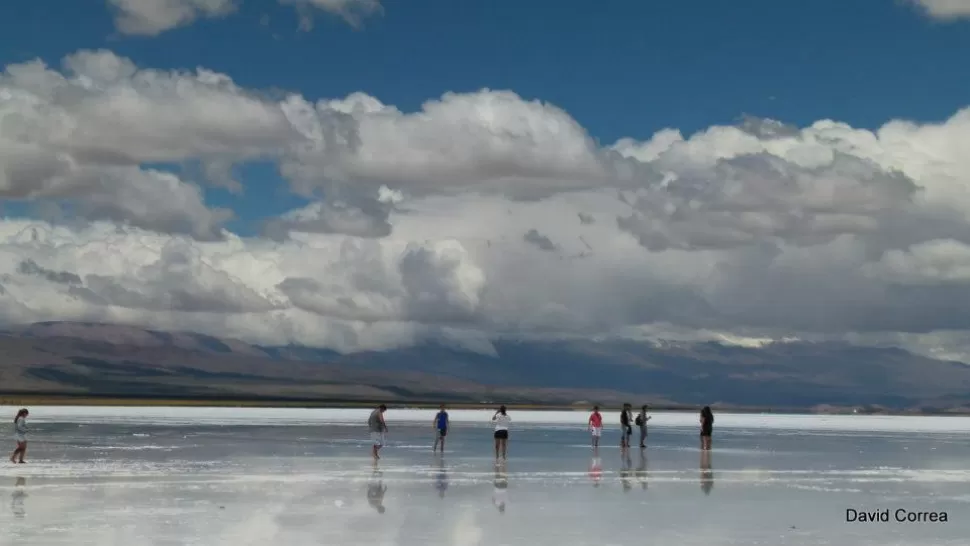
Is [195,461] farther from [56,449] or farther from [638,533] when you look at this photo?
[638,533]

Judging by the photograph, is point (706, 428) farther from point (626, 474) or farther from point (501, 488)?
point (501, 488)

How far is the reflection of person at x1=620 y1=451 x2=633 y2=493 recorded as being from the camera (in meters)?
32.4

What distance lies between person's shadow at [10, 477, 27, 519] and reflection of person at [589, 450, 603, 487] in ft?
49.7

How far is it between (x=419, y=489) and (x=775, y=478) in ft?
39.7

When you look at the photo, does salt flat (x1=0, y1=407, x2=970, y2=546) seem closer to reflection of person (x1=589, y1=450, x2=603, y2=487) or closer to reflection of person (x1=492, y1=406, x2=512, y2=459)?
reflection of person (x1=589, y1=450, x2=603, y2=487)

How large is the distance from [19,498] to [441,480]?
11.8m

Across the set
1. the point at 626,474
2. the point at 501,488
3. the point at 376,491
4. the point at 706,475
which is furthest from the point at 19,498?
the point at 706,475

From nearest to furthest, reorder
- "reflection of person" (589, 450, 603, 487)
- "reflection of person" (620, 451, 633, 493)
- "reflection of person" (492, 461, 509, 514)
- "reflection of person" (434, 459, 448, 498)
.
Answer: "reflection of person" (492, 461, 509, 514) → "reflection of person" (434, 459, 448, 498) → "reflection of person" (620, 451, 633, 493) → "reflection of person" (589, 450, 603, 487)

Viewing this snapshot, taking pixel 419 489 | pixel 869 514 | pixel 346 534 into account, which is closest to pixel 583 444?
pixel 419 489

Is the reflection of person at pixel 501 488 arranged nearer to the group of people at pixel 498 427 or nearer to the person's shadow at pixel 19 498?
the group of people at pixel 498 427

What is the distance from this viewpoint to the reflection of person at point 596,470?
34.5m

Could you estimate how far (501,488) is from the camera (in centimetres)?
3114

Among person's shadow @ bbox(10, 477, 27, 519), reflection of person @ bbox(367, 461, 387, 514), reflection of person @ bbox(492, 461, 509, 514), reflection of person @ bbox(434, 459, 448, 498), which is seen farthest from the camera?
reflection of person @ bbox(434, 459, 448, 498)

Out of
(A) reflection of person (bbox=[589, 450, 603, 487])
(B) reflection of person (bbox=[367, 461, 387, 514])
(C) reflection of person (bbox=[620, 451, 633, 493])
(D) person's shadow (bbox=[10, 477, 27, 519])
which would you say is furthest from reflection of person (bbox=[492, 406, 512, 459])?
(D) person's shadow (bbox=[10, 477, 27, 519])
